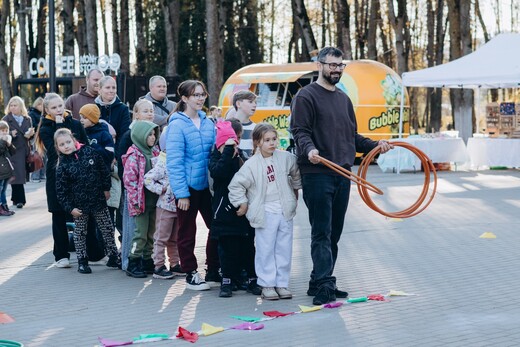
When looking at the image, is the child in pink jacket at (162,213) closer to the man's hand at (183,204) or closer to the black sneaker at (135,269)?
the black sneaker at (135,269)

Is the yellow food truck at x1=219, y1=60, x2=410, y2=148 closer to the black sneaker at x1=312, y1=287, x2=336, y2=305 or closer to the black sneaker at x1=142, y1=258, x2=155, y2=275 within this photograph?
the black sneaker at x1=142, y1=258, x2=155, y2=275

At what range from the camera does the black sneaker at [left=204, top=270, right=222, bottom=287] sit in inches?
348

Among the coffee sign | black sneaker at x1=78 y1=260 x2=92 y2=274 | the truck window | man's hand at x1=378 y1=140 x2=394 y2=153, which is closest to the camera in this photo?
man's hand at x1=378 y1=140 x2=394 y2=153

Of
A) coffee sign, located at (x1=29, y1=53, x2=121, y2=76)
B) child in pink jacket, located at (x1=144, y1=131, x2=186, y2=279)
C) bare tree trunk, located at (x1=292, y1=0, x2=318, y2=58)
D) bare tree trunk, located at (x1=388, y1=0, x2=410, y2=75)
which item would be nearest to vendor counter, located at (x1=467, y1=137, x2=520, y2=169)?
bare tree trunk, located at (x1=292, y1=0, x2=318, y2=58)

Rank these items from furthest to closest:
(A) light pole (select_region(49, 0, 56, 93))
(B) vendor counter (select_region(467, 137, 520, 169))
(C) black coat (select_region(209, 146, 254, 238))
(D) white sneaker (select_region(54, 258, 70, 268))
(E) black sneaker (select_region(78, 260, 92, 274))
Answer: (A) light pole (select_region(49, 0, 56, 93)), (B) vendor counter (select_region(467, 137, 520, 169)), (D) white sneaker (select_region(54, 258, 70, 268)), (E) black sneaker (select_region(78, 260, 92, 274)), (C) black coat (select_region(209, 146, 254, 238))

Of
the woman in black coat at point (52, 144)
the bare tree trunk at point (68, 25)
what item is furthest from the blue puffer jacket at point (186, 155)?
the bare tree trunk at point (68, 25)

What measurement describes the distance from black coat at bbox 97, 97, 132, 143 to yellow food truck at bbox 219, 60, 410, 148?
16.2m

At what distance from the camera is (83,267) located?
9.64 meters

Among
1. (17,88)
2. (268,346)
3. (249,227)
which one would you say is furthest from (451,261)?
(17,88)

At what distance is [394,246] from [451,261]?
1243mm

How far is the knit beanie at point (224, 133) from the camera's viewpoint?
323 inches

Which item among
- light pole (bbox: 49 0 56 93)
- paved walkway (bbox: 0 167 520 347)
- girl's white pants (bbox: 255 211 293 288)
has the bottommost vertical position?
paved walkway (bbox: 0 167 520 347)

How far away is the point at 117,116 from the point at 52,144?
0.79 m

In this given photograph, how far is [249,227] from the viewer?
830 centimetres
